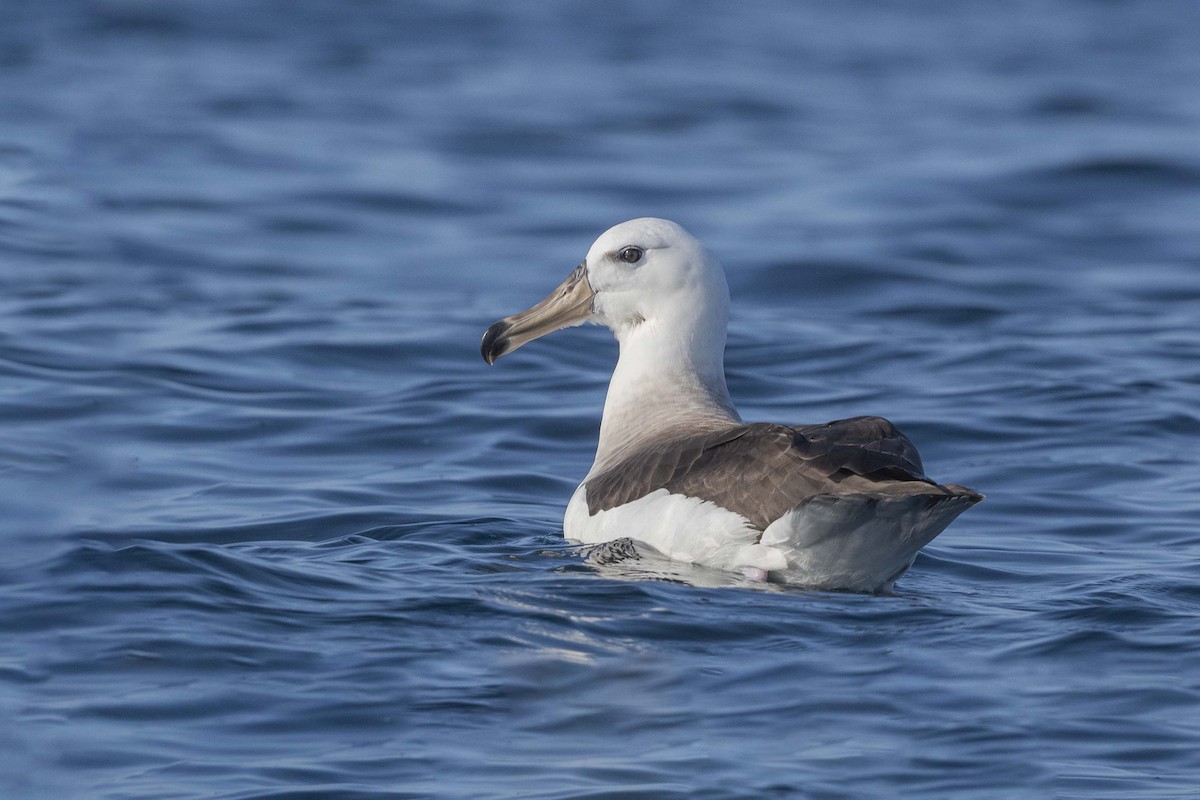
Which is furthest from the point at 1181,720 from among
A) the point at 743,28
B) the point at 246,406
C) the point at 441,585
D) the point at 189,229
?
the point at 743,28

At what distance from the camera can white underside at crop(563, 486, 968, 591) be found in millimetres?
7070

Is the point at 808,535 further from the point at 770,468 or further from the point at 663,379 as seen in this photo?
the point at 663,379

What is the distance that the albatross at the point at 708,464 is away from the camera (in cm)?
714

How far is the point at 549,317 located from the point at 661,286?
25.7 inches

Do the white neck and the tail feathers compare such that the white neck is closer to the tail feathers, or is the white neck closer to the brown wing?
the brown wing

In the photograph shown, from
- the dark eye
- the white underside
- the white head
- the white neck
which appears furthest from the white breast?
the dark eye

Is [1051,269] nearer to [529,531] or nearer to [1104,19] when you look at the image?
[529,531]

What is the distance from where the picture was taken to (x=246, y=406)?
11.3m

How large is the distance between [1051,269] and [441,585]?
974 centimetres

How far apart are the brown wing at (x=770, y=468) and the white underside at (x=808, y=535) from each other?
6cm

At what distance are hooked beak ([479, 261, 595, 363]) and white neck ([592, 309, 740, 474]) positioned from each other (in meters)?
0.26

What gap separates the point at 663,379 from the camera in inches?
355

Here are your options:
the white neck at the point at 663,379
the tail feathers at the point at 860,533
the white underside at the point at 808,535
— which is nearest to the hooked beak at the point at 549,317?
the white neck at the point at 663,379

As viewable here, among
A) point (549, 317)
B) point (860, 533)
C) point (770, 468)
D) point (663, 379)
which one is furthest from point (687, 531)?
point (549, 317)
